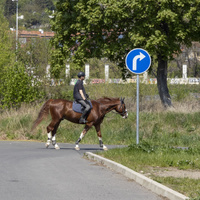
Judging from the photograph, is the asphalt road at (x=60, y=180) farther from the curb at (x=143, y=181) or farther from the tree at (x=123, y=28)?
the tree at (x=123, y=28)

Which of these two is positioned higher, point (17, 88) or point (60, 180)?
point (17, 88)

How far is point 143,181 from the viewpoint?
10812 millimetres

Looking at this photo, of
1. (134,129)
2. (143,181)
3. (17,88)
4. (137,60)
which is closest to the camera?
(143,181)

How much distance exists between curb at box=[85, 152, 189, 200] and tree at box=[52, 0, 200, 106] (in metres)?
16.9

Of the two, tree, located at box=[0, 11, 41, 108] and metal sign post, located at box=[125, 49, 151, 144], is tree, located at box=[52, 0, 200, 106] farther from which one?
metal sign post, located at box=[125, 49, 151, 144]

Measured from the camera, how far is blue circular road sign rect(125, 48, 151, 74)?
1742 cm

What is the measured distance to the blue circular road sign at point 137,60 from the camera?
17.4 m

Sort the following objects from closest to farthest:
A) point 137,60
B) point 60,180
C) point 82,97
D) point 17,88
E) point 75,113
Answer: point 60,180 < point 137,60 < point 82,97 < point 75,113 < point 17,88

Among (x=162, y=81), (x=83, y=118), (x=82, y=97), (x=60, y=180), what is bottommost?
(x=60, y=180)

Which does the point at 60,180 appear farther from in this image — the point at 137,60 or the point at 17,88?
the point at 17,88

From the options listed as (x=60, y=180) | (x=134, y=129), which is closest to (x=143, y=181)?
(x=60, y=180)

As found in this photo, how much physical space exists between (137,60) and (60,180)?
6.90 m

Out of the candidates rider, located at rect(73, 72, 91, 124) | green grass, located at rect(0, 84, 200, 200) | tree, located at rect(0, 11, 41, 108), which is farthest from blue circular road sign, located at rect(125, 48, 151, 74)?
tree, located at rect(0, 11, 41, 108)

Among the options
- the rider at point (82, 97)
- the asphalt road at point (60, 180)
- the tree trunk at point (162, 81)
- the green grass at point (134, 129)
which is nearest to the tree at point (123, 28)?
the tree trunk at point (162, 81)
